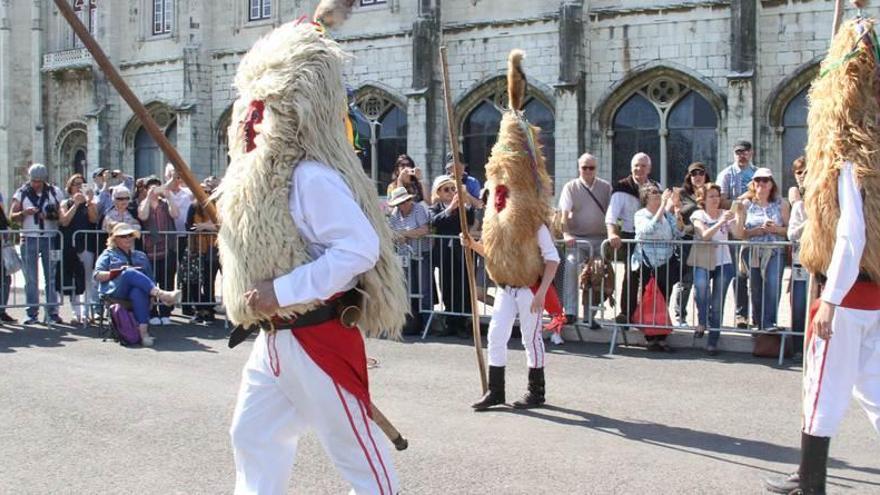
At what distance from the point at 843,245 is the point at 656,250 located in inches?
215

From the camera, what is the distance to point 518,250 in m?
6.92

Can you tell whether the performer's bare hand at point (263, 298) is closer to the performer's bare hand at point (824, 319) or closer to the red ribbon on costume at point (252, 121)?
the red ribbon on costume at point (252, 121)

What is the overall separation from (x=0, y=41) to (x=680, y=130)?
77.9ft

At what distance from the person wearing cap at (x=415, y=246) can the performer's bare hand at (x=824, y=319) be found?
6.77 m

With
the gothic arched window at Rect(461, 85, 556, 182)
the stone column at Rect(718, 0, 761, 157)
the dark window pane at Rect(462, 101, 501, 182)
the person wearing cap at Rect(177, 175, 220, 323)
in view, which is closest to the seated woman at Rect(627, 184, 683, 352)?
the person wearing cap at Rect(177, 175, 220, 323)

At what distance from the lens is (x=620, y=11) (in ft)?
71.9

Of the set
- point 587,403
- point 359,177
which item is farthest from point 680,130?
point 359,177

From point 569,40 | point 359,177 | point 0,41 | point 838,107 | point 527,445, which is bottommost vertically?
point 527,445

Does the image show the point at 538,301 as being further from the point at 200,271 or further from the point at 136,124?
the point at 136,124

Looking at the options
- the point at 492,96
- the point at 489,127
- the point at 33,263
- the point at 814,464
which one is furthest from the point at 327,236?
the point at 489,127

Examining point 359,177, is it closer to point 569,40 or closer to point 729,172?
point 729,172

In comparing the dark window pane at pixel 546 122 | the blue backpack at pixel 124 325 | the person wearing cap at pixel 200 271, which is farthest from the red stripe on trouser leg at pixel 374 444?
the dark window pane at pixel 546 122

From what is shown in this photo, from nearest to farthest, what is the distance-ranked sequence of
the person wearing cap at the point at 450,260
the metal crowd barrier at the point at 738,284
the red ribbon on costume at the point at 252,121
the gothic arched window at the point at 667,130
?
the red ribbon on costume at the point at 252,121, the metal crowd barrier at the point at 738,284, the person wearing cap at the point at 450,260, the gothic arched window at the point at 667,130

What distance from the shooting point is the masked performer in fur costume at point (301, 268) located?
3.44m
